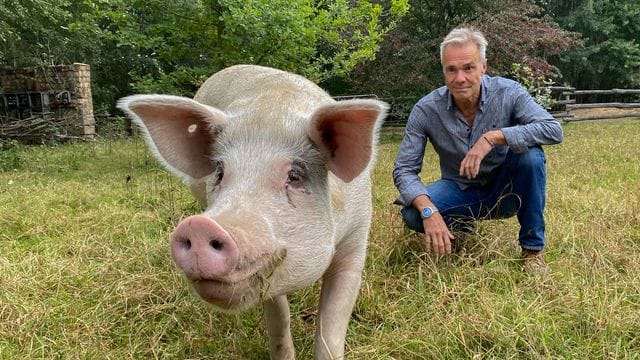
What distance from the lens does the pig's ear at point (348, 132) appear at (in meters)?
2.10

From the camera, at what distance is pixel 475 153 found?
3.27 meters

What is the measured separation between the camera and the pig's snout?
1584mm

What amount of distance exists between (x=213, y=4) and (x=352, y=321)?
18.5ft

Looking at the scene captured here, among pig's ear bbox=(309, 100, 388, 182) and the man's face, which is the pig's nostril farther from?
the man's face

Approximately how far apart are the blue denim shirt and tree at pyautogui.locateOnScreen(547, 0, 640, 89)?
22.9 meters

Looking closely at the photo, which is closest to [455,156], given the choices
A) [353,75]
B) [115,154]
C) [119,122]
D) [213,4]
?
[213,4]

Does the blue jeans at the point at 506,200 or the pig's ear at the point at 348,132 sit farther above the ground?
the pig's ear at the point at 348,132

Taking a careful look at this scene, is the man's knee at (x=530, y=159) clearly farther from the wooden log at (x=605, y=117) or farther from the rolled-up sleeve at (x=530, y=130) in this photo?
the wooden log at (x=605, y=117)

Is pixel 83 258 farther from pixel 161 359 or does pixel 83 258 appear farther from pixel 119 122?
pixel 119 122

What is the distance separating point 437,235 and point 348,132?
1.32 m

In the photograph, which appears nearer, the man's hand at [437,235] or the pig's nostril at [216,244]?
the pig's nostril at [216,244]

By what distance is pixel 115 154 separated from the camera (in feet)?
35.4

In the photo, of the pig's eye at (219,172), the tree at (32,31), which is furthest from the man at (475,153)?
the tree at (32,31)

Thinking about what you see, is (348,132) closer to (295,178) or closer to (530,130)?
(295,178)
